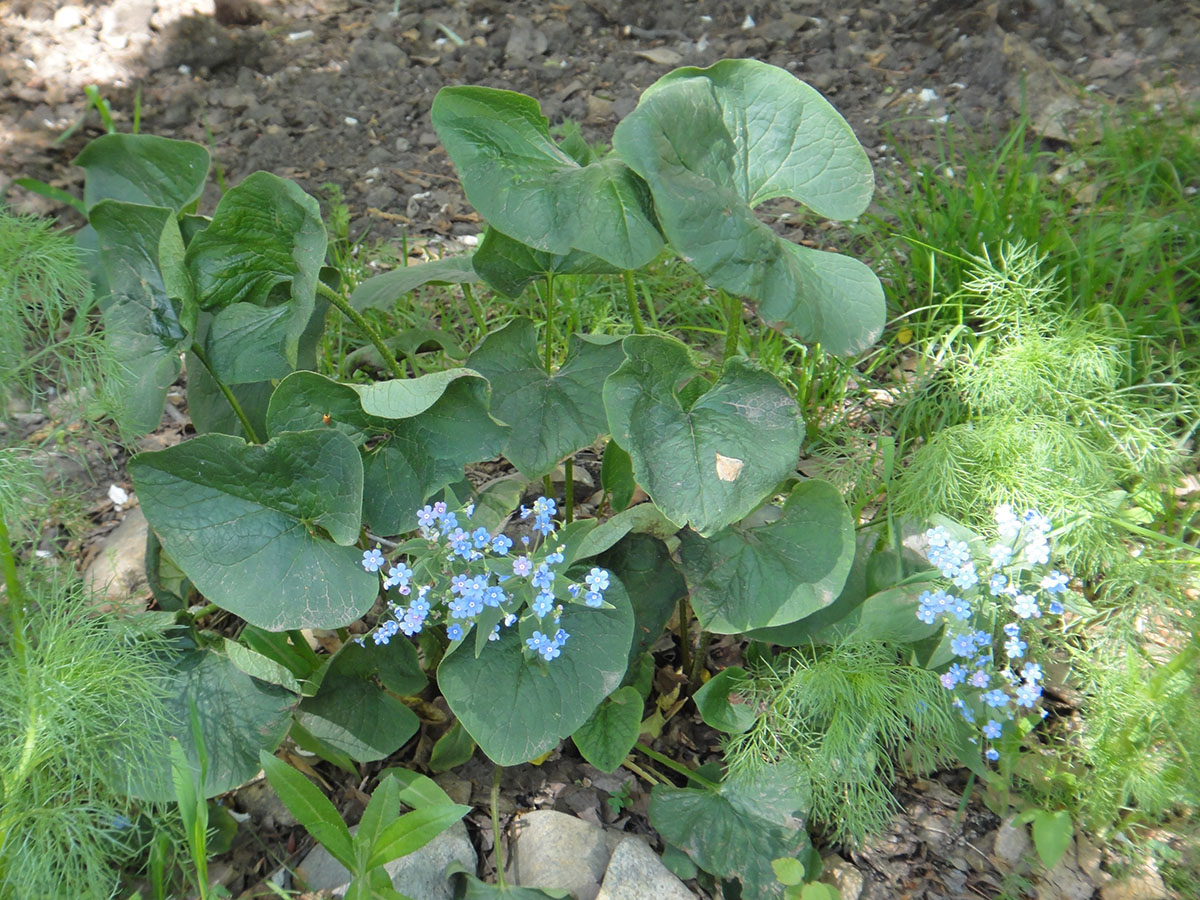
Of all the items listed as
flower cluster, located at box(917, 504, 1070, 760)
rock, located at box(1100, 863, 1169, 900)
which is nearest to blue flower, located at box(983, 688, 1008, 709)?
flower cluster, located at box(917, 504, 1070, 760)

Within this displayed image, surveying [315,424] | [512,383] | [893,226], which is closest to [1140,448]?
[893,226]

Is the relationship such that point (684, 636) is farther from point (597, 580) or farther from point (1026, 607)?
point (1026, 607)

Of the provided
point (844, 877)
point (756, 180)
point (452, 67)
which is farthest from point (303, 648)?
point (452, 67)

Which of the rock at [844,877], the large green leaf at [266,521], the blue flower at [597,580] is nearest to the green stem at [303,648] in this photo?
the large green leaf at [266,521]

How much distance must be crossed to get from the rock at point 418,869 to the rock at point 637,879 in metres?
0.26

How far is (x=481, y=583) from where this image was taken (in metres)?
1.42

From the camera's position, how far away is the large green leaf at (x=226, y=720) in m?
1.61

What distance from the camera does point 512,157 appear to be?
1.58 meters

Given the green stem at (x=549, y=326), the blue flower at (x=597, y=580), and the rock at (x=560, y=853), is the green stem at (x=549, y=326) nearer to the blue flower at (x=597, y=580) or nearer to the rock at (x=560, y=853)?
the blue flower at (x=597, y=580)

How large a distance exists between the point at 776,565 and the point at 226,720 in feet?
3.17

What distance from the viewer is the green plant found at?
4.61 ft

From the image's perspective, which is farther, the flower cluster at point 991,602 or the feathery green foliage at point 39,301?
the feathery green foliage at point 39,301

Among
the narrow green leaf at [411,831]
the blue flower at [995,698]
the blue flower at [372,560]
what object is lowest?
the narrow green leaf at [411,831]

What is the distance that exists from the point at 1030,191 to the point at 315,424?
6.24ft
